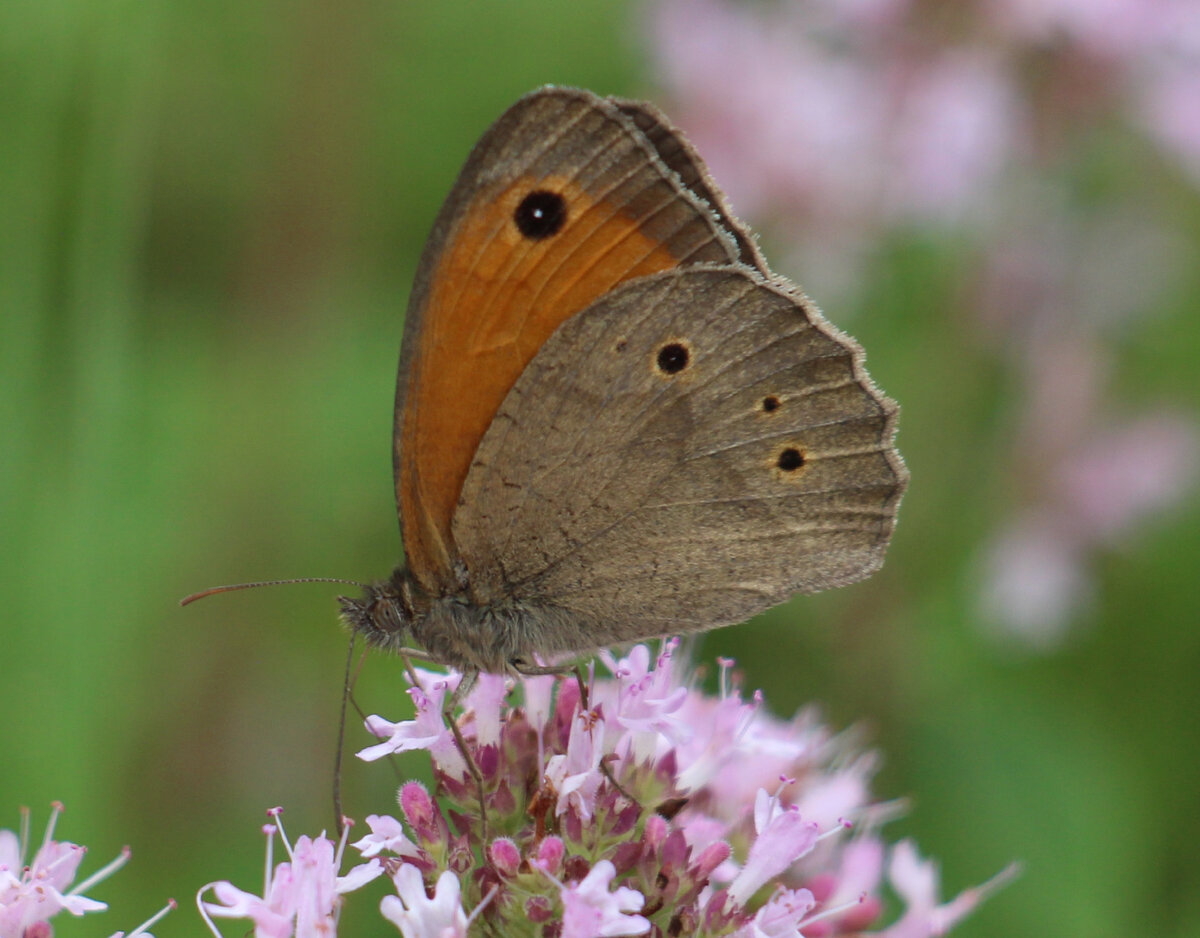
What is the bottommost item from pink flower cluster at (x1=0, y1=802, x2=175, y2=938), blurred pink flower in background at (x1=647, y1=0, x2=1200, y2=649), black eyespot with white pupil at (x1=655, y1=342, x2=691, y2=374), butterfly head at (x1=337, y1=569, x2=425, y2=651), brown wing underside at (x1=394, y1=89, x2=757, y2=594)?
pink flower cluster at (x1=0, y1=802, x2=175, y2=938)

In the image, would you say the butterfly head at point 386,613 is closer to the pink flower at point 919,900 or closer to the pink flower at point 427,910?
the pink flower at point 427,910

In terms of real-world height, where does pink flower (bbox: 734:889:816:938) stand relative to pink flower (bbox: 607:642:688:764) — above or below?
below

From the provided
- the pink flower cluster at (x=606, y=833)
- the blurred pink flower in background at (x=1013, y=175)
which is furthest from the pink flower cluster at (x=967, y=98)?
the pink flower cluster at (x=606, y=833)

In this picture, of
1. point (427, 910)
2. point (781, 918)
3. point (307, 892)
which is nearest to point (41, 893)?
point (307, 892)

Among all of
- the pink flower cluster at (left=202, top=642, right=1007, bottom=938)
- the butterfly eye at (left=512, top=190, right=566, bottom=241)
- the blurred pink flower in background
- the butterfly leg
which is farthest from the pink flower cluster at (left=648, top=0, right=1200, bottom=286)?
the butterfly leg

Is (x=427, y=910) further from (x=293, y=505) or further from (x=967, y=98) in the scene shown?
(x=967, y=98)

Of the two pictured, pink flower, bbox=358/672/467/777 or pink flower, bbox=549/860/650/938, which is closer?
pink flower, bbox=549/860/650/938

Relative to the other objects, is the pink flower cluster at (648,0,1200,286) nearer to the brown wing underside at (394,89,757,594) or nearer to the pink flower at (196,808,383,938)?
the brown wing underside at (394,89,757,594)
